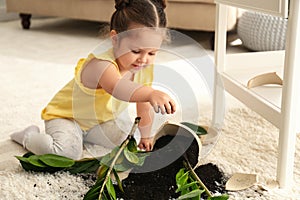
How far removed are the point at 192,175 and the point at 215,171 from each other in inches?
4.6

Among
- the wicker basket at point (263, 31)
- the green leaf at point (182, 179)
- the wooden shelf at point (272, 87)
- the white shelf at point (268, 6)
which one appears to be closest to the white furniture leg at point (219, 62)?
the wooden shelf at point (272, 87)

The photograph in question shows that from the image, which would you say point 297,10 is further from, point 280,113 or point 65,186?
point 65,186

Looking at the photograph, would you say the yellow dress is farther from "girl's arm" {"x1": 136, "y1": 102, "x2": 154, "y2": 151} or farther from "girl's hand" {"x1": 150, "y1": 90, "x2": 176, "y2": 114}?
"girl's hand" {"x1": 150, "y1": 90, "x2": 176, "y2": 114}

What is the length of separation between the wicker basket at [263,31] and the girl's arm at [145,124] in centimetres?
113

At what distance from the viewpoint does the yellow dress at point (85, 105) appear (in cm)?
110

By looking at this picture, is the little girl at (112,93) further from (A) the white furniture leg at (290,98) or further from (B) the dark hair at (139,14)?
(A) the white furniture leg at (290,98)

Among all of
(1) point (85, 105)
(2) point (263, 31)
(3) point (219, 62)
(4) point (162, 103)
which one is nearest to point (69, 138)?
(1) point (85, 105)

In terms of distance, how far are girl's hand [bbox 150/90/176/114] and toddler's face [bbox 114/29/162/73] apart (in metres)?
0.12

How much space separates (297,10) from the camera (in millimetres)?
843

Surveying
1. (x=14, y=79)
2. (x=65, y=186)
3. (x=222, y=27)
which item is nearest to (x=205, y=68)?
(x=222, y=27)

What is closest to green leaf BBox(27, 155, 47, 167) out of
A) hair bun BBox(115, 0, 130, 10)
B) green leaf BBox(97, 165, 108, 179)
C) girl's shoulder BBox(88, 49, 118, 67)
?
green leaf BBox(97, 165, 108, 179)

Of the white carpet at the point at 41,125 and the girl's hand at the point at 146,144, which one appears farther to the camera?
the girl's hand at the point at 146,144

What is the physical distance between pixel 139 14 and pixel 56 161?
331 mm

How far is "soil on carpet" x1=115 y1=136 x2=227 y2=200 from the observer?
0.91m
